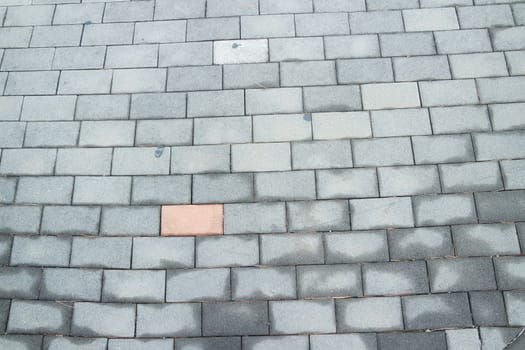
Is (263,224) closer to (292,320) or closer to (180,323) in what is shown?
(292,320)

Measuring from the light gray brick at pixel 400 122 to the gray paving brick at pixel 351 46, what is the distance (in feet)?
2.00

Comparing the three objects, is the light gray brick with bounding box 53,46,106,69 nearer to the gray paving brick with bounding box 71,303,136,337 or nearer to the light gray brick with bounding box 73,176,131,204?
the light gray brick with bounding box 73,176,131,204

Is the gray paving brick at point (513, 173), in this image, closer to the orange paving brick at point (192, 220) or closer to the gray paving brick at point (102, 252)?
the orange paving brick at point (192, 220)

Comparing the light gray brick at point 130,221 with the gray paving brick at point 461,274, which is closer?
the gray paving brick at point 461,274

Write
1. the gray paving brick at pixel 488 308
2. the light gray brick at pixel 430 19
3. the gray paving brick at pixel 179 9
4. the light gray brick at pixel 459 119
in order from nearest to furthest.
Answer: the gray paving brick at pixel 488 308 < the light gray brick at pixel 459 119 < the light gray brick at pixel 430 19 < the gray paving brick at pixel 179 9

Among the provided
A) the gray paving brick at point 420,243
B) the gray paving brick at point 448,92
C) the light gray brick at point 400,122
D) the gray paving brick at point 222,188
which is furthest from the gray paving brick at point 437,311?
the gray paving brick at point 448,92

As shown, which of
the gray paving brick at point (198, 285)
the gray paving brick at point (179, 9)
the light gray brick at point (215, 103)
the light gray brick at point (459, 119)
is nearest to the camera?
the gray paving brick at point (198, 285)

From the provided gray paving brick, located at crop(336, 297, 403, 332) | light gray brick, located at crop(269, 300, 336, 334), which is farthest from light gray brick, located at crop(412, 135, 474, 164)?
light gray brick, located at crop(269, 300, 336, 334)

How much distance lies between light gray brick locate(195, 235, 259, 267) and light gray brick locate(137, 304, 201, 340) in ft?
1.14

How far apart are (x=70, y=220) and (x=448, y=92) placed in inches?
131

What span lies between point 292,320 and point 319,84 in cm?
197

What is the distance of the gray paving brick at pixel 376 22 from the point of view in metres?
3.78

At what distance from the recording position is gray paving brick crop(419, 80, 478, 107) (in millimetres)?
3494

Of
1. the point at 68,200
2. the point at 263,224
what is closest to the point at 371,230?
the point at 263,224
